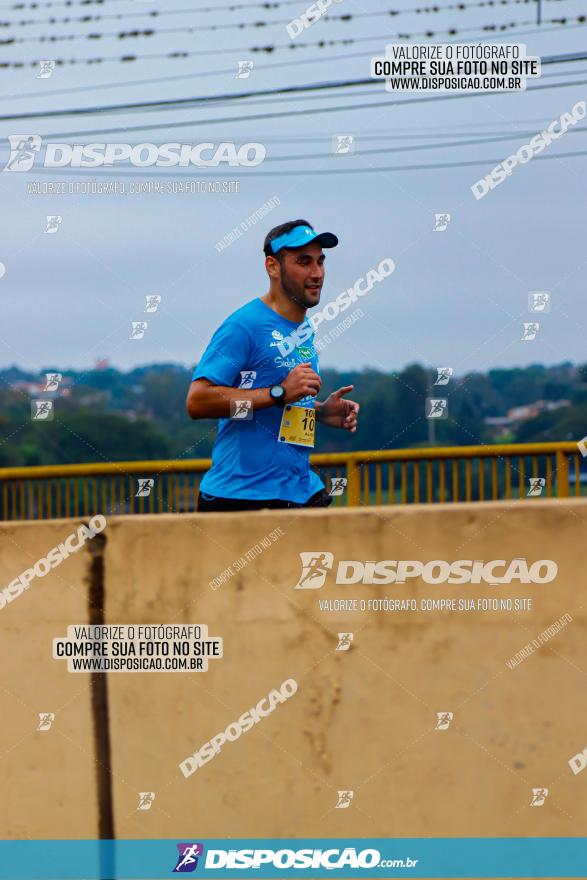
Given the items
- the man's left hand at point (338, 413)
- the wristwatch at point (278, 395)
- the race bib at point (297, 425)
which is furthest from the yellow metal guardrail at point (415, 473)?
the wristwatch at point (278, 395)

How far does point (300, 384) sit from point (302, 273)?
64 centimetres

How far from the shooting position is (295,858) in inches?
173

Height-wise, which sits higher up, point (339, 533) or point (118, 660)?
point (339, 533)

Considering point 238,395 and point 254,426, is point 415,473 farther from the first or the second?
point 238,395

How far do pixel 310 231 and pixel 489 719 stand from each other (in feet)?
8.21

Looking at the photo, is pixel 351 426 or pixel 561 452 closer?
pixel 351 426

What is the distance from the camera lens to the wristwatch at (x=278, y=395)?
5.54 meters

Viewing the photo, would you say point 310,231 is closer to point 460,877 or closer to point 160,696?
point 160,696

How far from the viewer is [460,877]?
4.32m

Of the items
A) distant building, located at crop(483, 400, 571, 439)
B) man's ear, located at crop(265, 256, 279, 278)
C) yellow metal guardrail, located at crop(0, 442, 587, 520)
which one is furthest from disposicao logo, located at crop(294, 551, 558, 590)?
distant building, located at crop(483, 400, 571, 439)

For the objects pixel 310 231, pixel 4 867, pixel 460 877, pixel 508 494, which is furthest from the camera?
pixel 508 494

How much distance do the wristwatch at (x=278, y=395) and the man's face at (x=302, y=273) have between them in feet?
1.85

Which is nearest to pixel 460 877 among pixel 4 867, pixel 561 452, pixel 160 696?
pixel 160 696

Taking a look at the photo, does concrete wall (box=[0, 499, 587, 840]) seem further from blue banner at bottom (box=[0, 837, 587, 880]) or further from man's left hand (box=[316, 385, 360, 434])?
man's left hand (box=[316, 385, 360, 434])
